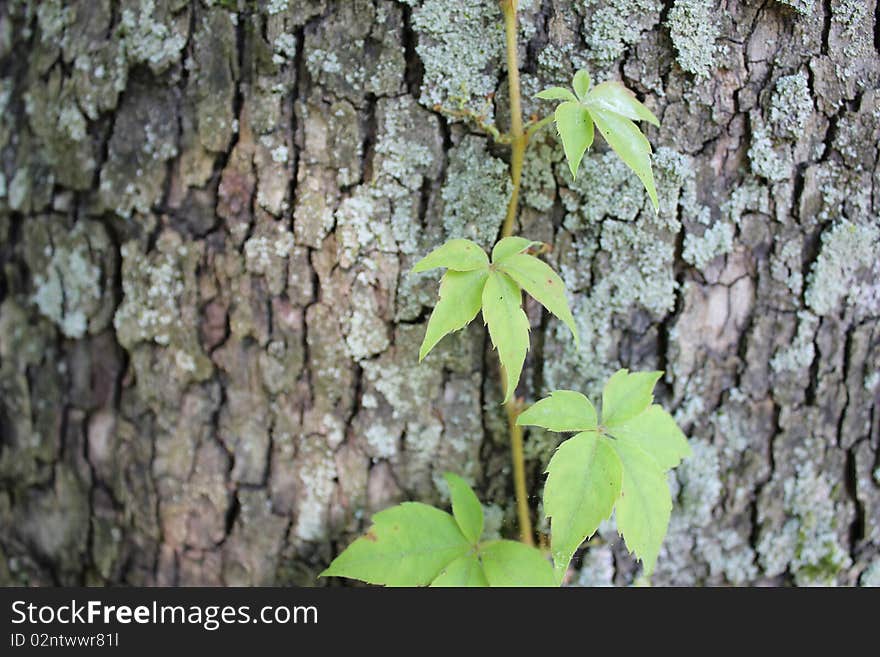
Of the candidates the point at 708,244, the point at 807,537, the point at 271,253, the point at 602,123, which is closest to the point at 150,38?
the point at 271,253

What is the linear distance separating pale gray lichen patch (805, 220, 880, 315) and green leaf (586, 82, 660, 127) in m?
0.41

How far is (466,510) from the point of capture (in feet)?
3.83

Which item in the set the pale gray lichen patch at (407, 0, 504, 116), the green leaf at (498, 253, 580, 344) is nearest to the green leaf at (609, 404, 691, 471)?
the green leaf at (498, 253, 580, 344)

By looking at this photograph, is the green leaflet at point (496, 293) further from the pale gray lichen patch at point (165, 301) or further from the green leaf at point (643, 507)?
the pale gray lichen patch at point (165, 301)

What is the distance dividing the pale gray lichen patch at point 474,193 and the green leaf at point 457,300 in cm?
16

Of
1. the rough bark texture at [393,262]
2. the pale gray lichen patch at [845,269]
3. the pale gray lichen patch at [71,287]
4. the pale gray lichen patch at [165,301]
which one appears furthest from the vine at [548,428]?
the pale gray lichen patch at [71,287]

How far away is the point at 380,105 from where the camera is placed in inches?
44.0

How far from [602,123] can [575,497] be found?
1.68ft

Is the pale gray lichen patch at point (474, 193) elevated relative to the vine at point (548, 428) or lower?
elevated

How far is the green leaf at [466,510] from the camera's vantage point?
3.81 feet

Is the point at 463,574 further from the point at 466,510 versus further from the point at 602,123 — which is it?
the point at 602,123

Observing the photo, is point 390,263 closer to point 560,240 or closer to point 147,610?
point 560,240

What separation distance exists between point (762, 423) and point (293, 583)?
0.90m

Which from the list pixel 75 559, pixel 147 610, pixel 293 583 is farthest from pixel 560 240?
pixel 75 559
